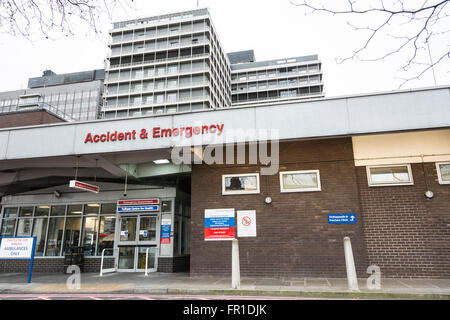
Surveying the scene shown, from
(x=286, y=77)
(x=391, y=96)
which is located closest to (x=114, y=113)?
(x=286, y=77)

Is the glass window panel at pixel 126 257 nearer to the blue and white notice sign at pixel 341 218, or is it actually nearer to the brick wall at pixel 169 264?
the brick wall at pixel 169 264

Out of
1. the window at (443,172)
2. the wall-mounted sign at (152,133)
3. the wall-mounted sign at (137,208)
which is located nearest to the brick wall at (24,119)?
the wall-mounted sign at (137,208)

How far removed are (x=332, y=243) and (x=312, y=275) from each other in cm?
114

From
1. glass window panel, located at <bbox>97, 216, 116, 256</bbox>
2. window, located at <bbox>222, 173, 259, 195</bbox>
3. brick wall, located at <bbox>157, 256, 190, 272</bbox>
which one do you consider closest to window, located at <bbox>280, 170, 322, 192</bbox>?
window, located at <bbox>222, 173, 259, 195</bbox>

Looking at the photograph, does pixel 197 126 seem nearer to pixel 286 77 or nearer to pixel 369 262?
pixel 369 262

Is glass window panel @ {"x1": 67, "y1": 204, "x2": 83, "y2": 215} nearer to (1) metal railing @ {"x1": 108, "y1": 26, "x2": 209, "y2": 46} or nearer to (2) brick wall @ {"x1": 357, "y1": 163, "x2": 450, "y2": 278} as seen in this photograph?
(2) brick wall @ {"x1": 357, "y1": 163, "x2": 450, "y2": 278}

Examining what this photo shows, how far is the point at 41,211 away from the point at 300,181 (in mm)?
12378

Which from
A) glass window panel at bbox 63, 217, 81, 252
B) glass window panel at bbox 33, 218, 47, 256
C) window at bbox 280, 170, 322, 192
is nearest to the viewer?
window at bbox 280, 170, 322, 192

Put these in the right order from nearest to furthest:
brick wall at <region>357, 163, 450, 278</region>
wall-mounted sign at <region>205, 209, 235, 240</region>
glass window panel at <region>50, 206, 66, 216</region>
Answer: brick wall at <region>357, 163, 450, 278</region>, wall-mounted sign at <region>205, 209, 235, 240</region>, glass window panel at <region>50, 206, 66, 216</region>

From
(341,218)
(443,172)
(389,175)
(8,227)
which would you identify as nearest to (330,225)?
(341,218)

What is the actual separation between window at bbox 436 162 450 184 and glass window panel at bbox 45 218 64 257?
15140 millimetres

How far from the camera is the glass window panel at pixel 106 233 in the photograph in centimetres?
1405

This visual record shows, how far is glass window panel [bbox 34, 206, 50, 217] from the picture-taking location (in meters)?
15.2

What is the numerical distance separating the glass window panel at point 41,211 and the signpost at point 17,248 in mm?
4667
